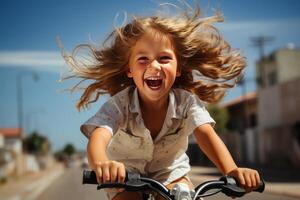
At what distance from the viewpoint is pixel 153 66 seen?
2.62 meters

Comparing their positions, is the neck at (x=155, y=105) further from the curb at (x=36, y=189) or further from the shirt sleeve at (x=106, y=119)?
the curb at (x=36, y=189)

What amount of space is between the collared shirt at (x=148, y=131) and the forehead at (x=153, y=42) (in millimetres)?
293

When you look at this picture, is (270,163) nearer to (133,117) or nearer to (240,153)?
(240,153)

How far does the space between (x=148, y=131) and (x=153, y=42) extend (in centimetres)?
48

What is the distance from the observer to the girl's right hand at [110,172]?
2.12 meters

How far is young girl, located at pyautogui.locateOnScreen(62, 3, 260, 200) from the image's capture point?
106 inches

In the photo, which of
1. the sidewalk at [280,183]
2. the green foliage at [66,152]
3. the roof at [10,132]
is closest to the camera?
the sidewalk at [280,183]

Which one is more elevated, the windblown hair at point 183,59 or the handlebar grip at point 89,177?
the windblown hair at point 183,59

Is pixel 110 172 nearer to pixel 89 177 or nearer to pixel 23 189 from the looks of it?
pixel 89 177

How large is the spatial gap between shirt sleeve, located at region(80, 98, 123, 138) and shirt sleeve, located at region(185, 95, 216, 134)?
364 mm

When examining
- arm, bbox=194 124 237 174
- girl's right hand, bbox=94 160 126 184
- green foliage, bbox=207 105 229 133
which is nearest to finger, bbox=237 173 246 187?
arm, bbox=194 124 237 174

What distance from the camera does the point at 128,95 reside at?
310cm

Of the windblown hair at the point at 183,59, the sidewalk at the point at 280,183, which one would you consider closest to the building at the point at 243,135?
the sidewalk at the point at 280,183

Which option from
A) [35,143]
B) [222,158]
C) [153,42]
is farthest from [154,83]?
[35,143]
